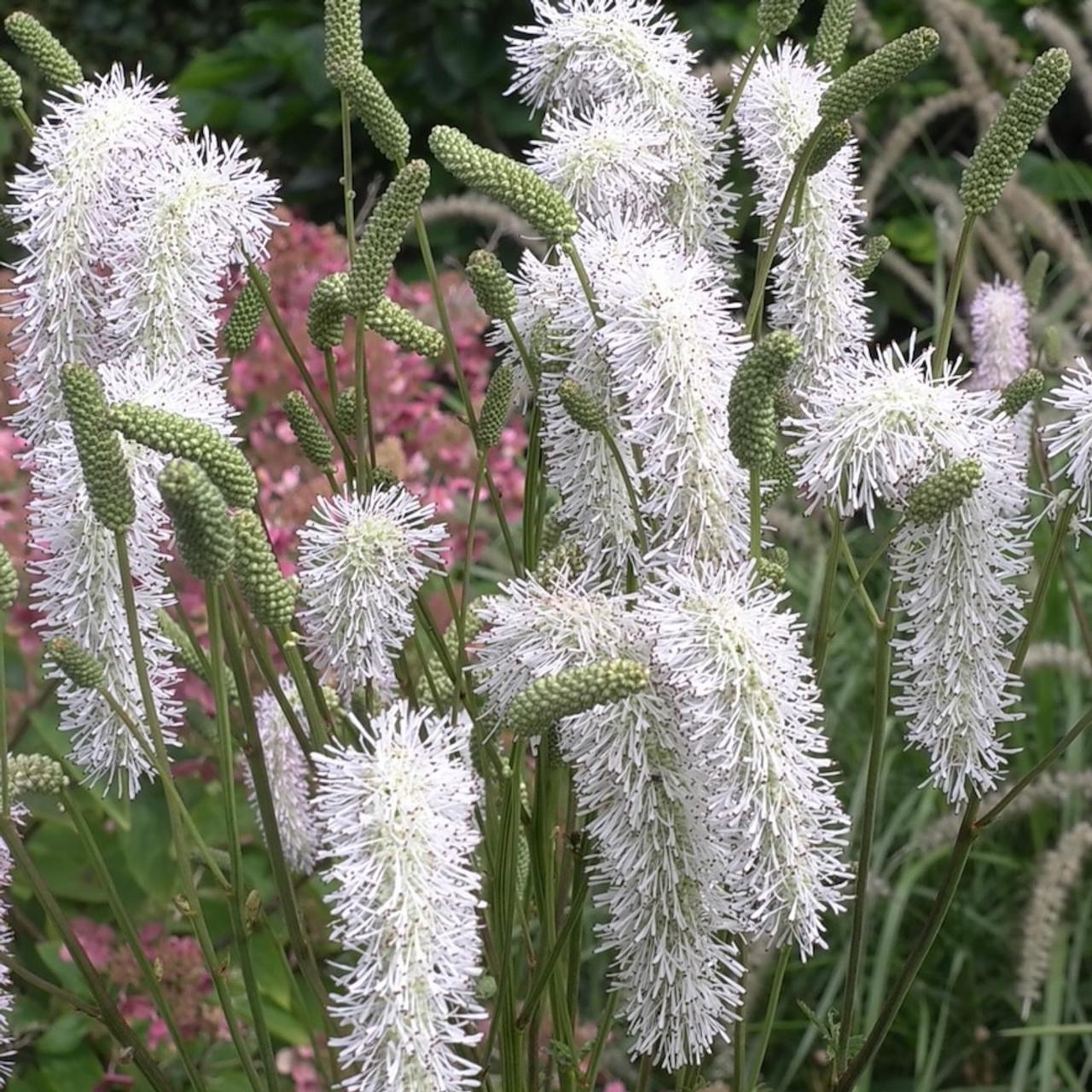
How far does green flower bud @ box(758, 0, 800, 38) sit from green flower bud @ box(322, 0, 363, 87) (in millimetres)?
198

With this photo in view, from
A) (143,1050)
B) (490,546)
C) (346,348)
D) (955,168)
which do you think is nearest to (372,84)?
(143,1050)

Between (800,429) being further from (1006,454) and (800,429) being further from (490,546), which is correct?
(490,546)

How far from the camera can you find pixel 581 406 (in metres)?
0.63

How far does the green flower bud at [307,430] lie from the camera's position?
2.44 ft

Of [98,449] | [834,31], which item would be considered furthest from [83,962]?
[834,31]

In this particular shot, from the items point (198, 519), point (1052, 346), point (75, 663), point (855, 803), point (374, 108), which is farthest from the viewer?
point (855, 803)

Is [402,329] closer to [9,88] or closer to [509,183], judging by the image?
[509,183]

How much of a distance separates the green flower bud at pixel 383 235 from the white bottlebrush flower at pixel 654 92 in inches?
5.1

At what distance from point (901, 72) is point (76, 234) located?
0.36 m

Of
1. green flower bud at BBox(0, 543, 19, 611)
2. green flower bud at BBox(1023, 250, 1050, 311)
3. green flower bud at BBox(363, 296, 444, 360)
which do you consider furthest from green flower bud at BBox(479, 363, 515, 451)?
green flower bud at BBox(1023, 250, 1050, 311)

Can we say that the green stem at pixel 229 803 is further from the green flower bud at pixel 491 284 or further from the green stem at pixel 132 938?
the green flower bud at pixel 491 284

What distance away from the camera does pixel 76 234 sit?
0.69m

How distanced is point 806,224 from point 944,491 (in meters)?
0.21

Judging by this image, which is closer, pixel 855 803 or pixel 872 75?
pixel 872 75
